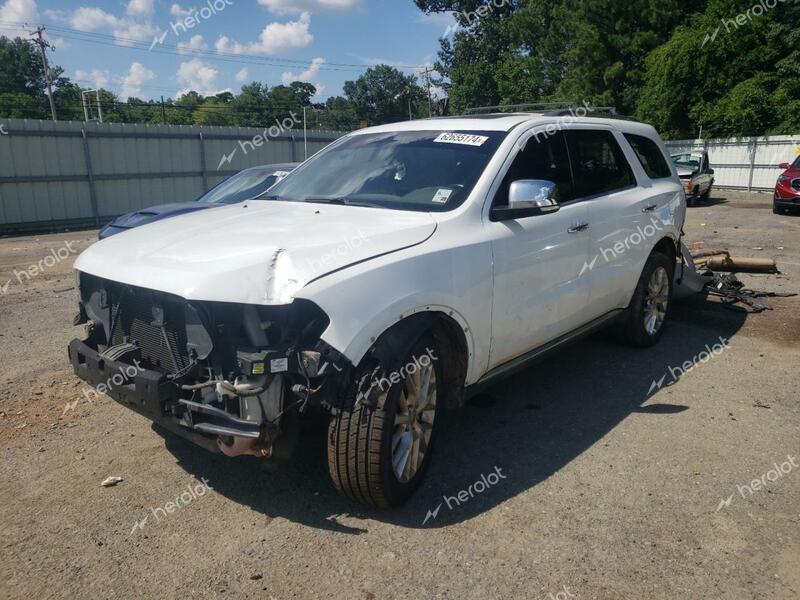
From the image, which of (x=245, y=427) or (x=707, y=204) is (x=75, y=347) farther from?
(x=707, y=204)

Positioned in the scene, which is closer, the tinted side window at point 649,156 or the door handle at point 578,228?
the door handle at point 578,228

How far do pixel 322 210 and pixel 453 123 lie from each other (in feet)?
4.01

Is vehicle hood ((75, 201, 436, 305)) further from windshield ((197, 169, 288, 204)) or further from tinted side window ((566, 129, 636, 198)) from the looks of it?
windshield ((197, 169, 288, 204))

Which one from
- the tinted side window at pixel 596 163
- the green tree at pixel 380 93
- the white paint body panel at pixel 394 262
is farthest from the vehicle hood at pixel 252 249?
the green tree at pixel 380 93

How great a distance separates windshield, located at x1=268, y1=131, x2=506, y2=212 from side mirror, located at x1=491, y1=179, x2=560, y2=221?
0.77 feet

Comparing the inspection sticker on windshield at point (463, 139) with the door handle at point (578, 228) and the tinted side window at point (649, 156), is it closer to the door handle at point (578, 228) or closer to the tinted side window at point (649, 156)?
the door handle at point (578, 228)

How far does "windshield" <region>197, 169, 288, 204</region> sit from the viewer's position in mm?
8648

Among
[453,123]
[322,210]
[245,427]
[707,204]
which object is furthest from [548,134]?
[707,204]

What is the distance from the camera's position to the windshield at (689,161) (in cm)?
2050

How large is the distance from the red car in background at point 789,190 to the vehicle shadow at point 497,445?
12577 mm

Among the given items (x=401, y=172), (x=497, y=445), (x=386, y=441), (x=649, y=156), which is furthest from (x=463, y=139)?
(x=649, y=156)

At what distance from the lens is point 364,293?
2943 mm

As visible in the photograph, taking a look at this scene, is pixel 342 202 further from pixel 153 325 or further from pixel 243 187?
pixel 243 187

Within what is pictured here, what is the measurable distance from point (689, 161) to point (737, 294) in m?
15.1
